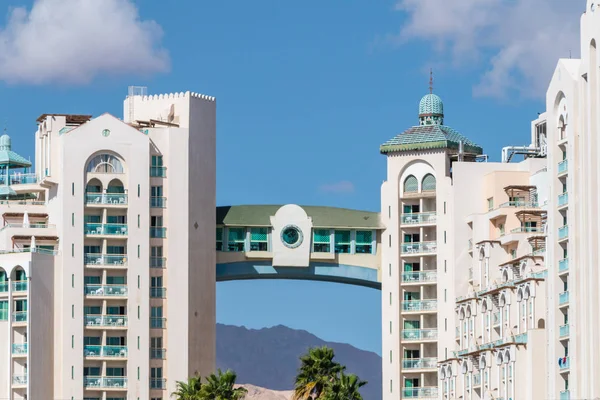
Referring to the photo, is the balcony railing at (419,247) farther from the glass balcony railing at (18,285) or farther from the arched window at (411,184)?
the glass balcony railing at (18,285)

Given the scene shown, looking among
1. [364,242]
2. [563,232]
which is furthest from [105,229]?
[563,232]

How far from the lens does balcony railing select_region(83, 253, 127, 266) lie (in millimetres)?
156500

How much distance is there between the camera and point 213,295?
160m

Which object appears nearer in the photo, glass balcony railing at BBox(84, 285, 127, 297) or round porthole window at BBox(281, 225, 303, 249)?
glass balcony railing at BBox(84, 285, 127, 297)

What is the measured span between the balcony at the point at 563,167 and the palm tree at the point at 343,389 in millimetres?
21209

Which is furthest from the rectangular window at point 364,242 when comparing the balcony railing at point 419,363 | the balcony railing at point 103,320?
the balcony railing at point 103,320

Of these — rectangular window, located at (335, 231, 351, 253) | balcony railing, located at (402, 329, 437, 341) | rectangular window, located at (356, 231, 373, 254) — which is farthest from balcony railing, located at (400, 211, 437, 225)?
balcony railing, located at (402, 329, 437, 341)

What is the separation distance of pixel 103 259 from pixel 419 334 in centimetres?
2511

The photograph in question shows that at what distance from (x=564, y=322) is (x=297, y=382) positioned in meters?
23.8

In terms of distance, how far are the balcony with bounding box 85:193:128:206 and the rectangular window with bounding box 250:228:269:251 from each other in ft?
38.1

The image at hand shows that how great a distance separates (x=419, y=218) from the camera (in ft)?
525

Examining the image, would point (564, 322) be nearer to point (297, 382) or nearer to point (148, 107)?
point (297, 382)

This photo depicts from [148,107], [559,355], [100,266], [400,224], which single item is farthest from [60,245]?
[559,355]

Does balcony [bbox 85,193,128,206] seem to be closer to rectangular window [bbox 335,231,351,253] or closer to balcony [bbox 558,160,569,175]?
rectangular window [bbox 335,231,351,253]
